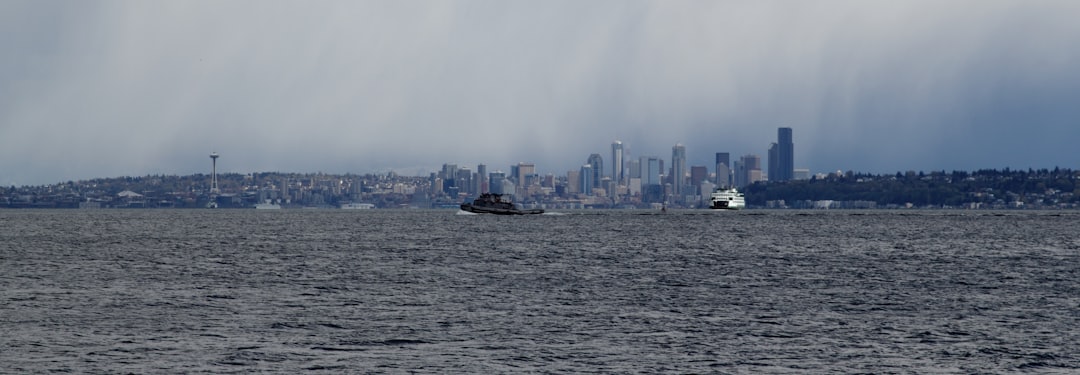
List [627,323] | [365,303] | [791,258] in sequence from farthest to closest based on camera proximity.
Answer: [791,258], [365,303], [627,323]

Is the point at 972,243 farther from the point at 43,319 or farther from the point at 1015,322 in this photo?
the point at 43,319

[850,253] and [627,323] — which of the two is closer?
[627,323]

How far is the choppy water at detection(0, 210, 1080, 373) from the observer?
143ft

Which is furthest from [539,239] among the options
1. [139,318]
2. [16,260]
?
[139,318]

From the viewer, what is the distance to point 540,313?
194ft

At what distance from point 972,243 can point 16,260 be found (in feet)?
346

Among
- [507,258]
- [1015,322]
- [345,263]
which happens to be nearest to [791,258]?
[507,258]

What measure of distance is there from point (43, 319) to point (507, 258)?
55.9 m

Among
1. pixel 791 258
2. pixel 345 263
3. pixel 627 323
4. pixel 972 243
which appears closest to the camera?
pixel 627 323

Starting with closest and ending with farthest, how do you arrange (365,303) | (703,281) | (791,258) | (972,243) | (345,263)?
(365,303), (703,281), (345,263), (791,258), (972,243)

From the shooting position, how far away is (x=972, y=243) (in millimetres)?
145875

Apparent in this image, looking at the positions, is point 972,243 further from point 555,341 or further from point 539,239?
point 555,341

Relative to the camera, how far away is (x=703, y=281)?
8081cm

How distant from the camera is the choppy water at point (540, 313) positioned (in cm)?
4344
